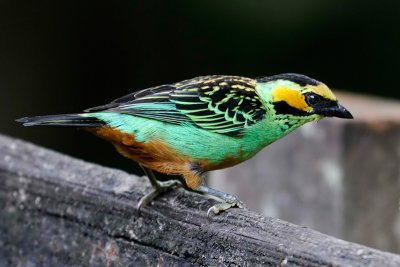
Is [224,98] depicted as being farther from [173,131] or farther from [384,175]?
[384,175]

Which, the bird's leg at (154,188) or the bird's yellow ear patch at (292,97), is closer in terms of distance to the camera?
the bird's leg at (154,188)

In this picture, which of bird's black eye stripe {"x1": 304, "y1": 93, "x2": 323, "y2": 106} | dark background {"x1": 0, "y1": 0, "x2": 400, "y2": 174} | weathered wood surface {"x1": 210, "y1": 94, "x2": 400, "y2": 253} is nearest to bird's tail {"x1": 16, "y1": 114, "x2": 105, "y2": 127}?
bird's black eye stripe {"x1": 304, "y1": 93, "x2": 323, "y2": 106}

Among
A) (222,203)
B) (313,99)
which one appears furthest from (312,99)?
(222,203)

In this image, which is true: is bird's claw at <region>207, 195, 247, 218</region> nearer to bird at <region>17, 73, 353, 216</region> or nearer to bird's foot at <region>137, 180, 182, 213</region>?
bird at <region>17, 73, 353, 216</region>

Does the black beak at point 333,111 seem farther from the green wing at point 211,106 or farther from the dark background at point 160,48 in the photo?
the dark background at point 160,48

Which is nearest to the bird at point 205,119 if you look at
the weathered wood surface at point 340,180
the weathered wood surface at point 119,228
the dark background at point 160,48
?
the weathered wood surface at point 119,228

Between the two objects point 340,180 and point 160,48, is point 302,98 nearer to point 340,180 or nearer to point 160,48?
point 340,180
